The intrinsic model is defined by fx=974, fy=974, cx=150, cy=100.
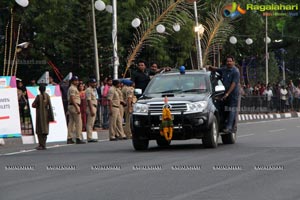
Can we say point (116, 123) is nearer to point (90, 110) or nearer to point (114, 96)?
point (114, 96)

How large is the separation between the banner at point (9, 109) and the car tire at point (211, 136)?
24.0ft

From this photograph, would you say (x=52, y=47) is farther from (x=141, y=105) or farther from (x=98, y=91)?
(x=141, y=105)

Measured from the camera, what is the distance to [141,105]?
20.8m

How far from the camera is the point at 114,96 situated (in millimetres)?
28781

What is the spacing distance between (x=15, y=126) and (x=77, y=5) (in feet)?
102

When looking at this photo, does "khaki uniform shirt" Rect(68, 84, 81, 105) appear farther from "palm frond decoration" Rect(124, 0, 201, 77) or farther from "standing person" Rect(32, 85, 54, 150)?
"palm frond decoration" Rect(124, 0, 201, 77)

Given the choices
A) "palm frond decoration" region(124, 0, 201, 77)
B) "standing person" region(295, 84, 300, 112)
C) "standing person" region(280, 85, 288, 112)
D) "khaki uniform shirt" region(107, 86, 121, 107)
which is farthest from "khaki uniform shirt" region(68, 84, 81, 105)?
"standing person" region(295, 84, 300, 112)

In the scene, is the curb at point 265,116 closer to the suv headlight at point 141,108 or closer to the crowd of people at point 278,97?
the crowd of people at point 278,97

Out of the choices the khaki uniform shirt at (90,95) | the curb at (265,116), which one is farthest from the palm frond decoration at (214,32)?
the khaki uniform shirt at (90,95)

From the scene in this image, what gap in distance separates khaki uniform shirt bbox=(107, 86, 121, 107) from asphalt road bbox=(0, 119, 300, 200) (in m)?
6.45

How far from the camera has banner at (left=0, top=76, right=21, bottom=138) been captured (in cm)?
2652

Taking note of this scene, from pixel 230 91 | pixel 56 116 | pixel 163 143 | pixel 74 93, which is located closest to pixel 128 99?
pixel 56 116

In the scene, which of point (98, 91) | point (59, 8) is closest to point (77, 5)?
point (59, 8)

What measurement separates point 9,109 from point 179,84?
677 cm
